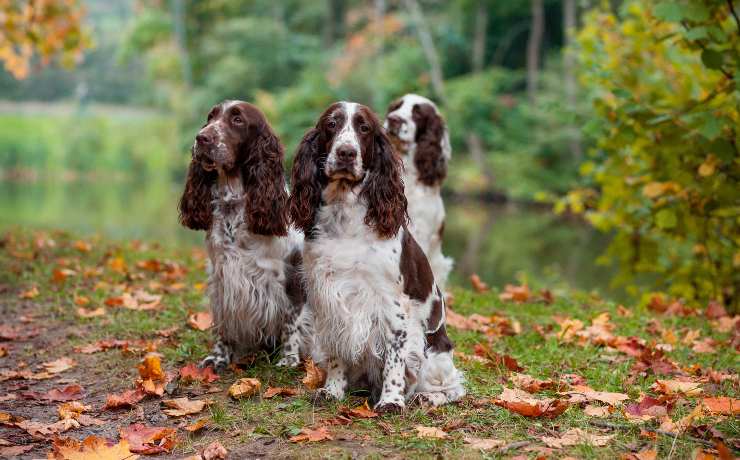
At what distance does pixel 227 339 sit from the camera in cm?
468

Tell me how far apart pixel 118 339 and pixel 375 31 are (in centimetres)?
2905

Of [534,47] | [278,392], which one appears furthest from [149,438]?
[534,47]

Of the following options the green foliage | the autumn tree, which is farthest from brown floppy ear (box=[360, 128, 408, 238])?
the autumn tree

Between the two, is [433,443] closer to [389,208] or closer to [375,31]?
[389,208]

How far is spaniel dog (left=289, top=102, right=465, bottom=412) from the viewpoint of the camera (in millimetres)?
3768

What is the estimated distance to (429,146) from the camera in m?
6.02

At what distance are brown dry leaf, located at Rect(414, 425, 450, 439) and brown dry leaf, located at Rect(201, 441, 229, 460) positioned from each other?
0.86m

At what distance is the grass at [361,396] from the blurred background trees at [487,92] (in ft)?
3.83

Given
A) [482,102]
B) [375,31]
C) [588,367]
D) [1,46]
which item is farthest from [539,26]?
[588,367]

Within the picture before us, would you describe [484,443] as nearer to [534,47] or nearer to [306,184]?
[306,184]

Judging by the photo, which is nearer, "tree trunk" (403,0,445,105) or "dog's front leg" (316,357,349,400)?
"dog's front leg" (316,357,349,400)

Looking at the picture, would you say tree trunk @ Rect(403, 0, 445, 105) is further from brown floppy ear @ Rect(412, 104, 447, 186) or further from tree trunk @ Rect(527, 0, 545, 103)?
brown floppy ear @ Rect(412, 104, 447, 186)

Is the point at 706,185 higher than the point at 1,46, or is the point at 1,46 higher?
the point at 1,46

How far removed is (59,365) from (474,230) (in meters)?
15.0
